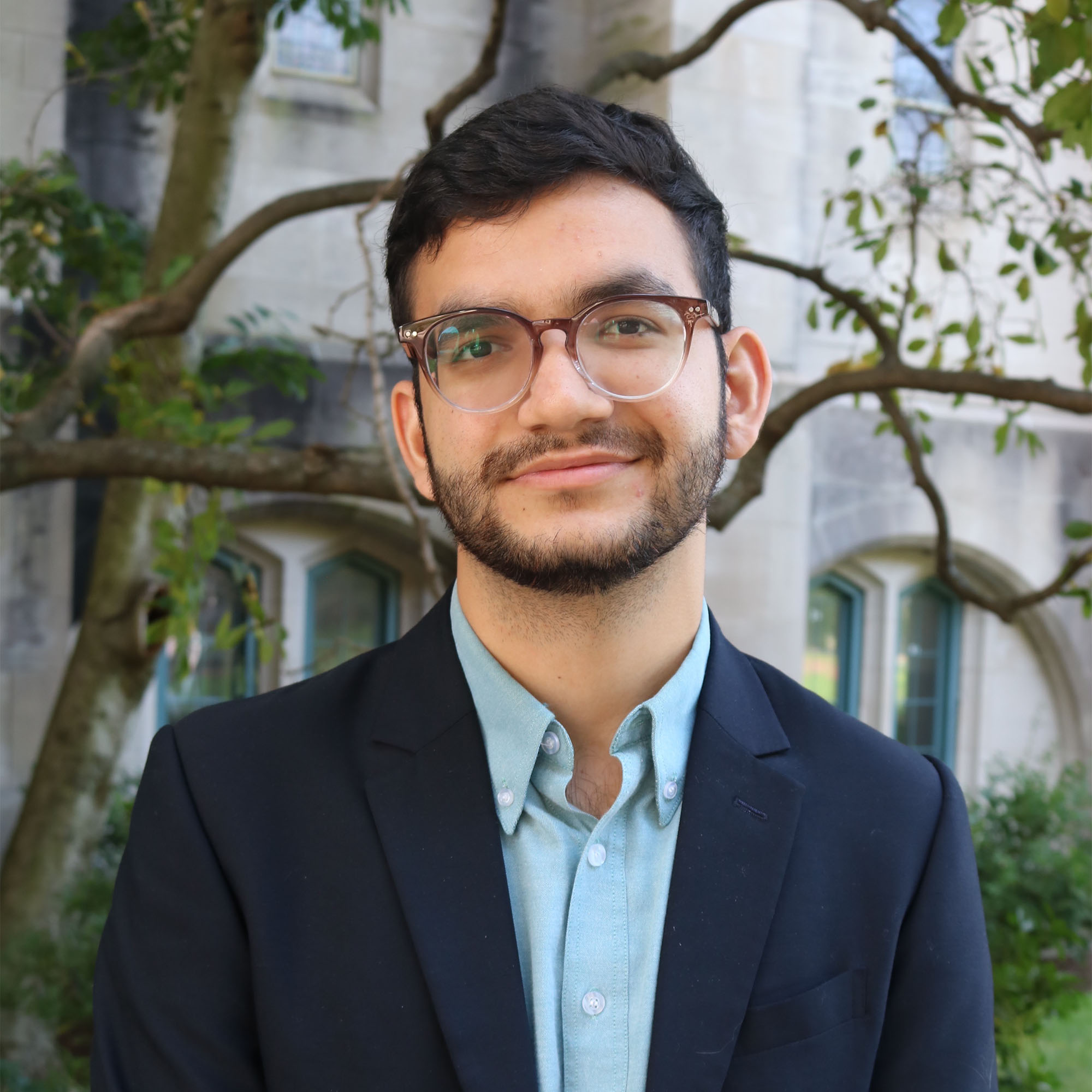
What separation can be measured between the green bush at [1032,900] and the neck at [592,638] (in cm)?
418

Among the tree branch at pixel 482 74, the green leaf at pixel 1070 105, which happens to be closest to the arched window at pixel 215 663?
the tree branch at pixel 482 74

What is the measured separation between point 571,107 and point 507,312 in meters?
0.34

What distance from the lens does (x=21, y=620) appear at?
574cm

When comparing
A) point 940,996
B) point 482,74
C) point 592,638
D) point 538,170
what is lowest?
point 940,996

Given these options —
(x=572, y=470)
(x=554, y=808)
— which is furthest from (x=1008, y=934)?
(x=572, y=470)

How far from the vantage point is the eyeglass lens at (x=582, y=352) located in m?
1.50

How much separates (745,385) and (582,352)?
0.38 meters

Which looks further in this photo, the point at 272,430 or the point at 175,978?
the point at 272,430

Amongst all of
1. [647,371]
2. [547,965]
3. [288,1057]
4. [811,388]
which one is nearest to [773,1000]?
[547,965]

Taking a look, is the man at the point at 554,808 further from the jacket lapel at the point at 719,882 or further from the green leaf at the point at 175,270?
the green leaf at the point at 175,270

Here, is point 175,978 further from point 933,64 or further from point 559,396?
point 933,64

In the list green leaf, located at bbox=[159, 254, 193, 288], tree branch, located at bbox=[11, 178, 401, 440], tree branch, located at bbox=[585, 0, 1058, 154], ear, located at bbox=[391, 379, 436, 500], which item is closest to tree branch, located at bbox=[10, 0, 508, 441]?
tree branch, located at bbox=[11, 178, 401, 440]

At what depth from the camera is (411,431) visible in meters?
1.80

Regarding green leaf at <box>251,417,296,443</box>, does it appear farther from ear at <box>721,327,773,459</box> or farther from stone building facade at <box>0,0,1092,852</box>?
→ stone building facade at <box>0,0,1092,852</box>
